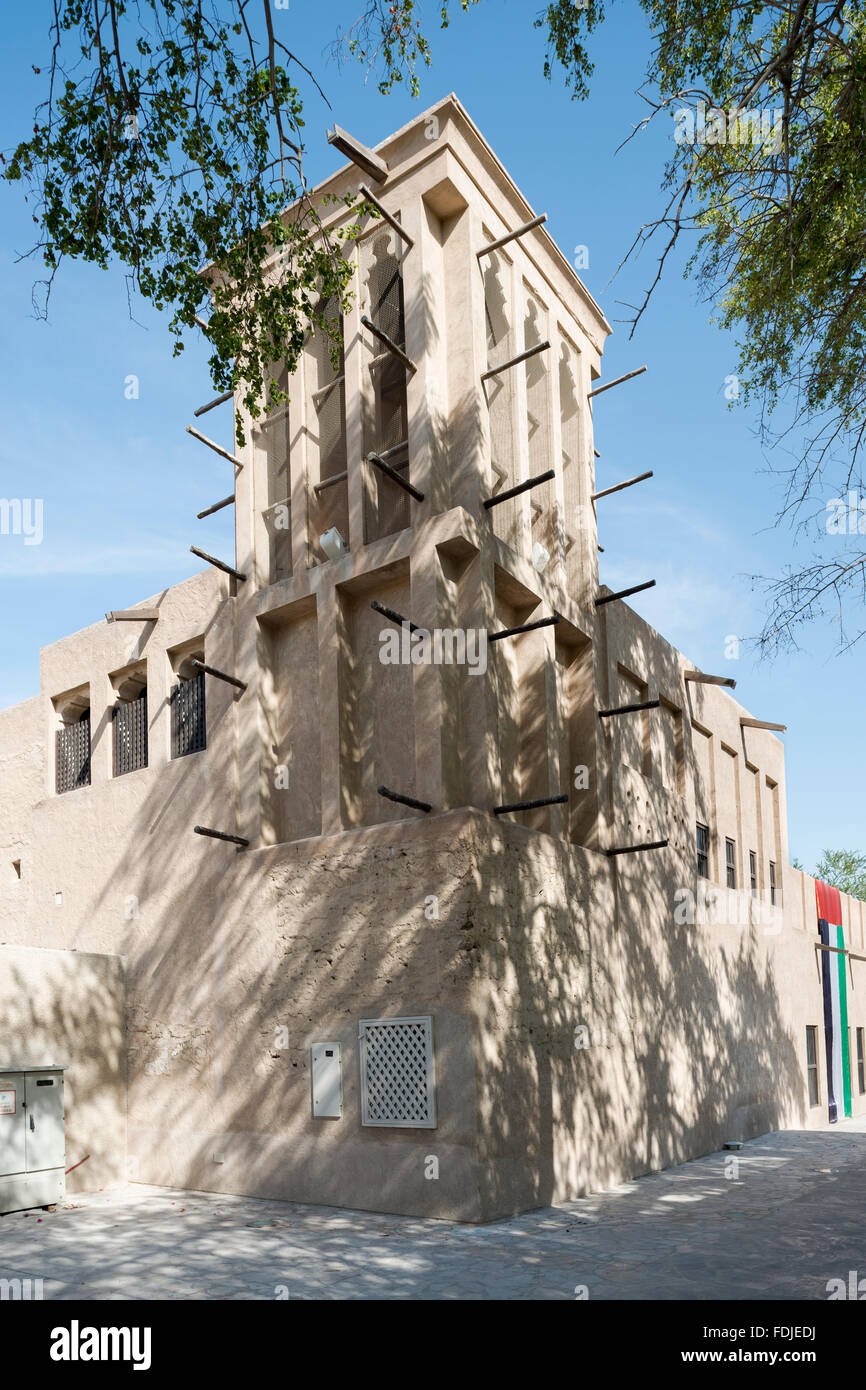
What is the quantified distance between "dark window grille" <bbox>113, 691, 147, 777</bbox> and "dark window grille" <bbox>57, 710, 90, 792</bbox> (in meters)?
0.82

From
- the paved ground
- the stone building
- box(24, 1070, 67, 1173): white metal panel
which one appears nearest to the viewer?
the paved ground

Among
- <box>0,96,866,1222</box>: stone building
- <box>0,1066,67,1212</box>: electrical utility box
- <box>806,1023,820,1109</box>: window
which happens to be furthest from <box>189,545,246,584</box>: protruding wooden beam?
<box>806,1023,820,1109</box>: window

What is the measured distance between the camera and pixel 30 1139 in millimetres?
12492

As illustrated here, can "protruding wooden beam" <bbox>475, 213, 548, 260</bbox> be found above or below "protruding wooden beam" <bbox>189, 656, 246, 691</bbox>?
above

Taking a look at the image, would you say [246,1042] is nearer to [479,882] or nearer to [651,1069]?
[479,882]

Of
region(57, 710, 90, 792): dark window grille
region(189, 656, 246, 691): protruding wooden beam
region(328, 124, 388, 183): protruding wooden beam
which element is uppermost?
region(328, 124, 388, 183): protruding wooden beam

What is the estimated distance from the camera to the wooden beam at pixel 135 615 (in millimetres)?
16016

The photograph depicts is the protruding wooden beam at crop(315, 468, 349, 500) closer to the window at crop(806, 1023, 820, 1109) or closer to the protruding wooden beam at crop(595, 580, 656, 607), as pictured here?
the protruding wooden beam at crop(595, 580, 656, 607)

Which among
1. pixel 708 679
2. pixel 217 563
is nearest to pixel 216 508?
pixel 217 563

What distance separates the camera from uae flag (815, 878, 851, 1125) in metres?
26.4

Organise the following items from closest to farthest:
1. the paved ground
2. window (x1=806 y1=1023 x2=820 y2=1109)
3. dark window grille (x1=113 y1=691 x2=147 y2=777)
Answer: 1. the paved ground
2. dark window grille (x1=113 y1=691 x2=147 y2=777)
3. window (x1=806 y1=1023 x2=820 y2=1109)

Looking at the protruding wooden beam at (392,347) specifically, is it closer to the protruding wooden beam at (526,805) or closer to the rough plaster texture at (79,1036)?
the protruding wooden beam at (526,805)

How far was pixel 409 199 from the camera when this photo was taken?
1323 centimetres
